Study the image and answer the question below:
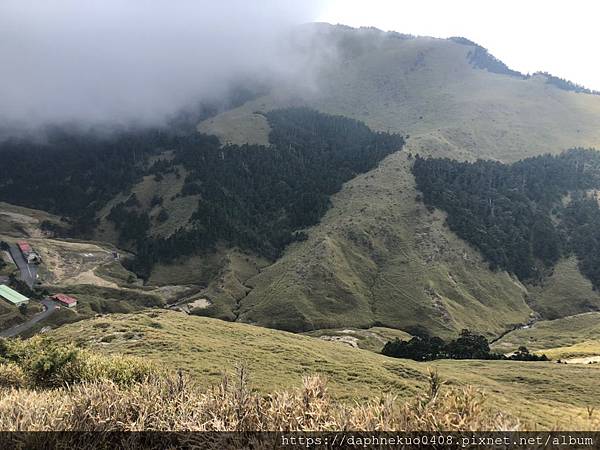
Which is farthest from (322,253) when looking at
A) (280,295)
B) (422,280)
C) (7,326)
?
(7,326)

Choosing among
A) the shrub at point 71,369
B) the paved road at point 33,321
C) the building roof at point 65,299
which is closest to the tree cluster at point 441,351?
the shrub at point 71,369

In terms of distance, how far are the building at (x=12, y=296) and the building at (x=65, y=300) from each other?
34.3 feet

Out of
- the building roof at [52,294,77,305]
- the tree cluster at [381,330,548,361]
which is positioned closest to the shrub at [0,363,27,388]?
the tree cluster at [381,330,548,361]

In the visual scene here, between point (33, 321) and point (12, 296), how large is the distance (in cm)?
2262

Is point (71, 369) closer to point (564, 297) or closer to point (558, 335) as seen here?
point (558, 335)

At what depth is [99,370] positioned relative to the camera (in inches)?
1436

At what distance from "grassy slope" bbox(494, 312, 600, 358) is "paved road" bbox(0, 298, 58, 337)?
493 feet

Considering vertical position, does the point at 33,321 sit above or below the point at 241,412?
below

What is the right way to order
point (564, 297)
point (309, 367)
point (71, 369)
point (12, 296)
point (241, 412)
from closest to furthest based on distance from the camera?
point (241, 412) < point (71, 369) < point (309, 367) < point (12, 296) < point (564, 297)

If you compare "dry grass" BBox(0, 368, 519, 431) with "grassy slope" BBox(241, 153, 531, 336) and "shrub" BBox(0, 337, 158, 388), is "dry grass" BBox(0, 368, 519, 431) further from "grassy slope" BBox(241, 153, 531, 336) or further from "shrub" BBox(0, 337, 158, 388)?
"grassy slope" BBox(241, 153, 531, 336)

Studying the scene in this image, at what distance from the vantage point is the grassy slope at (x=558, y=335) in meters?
140

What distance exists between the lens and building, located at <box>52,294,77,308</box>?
566 feet

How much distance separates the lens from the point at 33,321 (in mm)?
155625

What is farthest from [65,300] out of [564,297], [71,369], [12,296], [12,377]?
[564,297]
